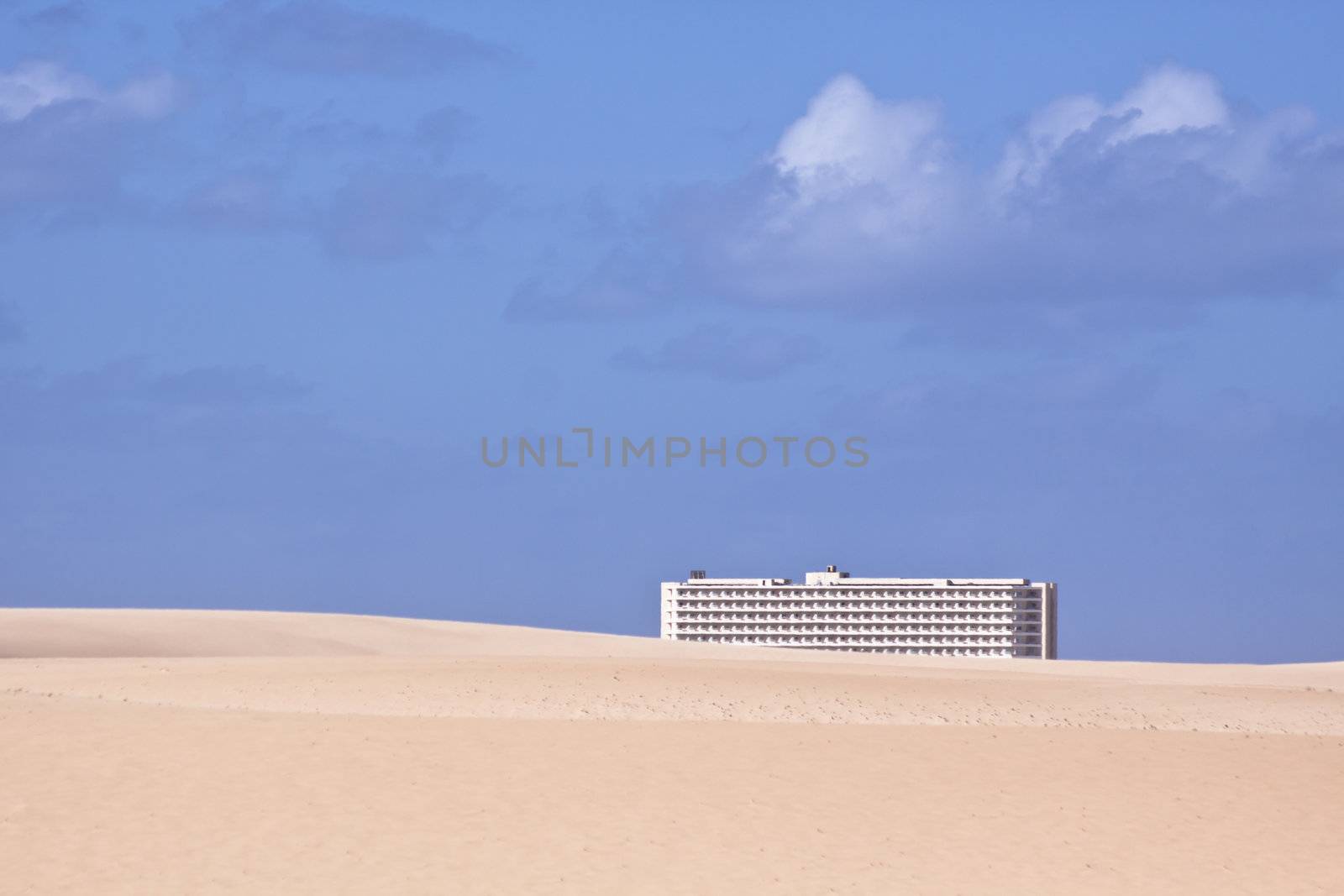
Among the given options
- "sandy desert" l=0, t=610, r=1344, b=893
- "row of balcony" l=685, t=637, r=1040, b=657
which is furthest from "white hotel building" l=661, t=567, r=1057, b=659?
"sandy desert" l=0, t=610, r=1344, b=893

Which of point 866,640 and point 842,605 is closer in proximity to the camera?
point 866,640

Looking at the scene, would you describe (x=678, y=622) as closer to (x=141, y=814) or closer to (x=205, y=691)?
(x=205, y=691)

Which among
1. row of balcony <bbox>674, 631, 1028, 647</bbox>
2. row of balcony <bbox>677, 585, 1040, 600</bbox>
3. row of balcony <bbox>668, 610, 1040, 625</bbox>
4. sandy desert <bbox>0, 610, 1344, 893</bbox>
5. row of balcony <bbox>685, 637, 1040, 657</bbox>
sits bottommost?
row of balcony <bbox>685, 637, 1040, 657</bbox>

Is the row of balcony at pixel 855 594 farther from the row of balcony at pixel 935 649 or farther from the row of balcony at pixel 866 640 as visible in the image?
the row of balcony at pixel 935 649

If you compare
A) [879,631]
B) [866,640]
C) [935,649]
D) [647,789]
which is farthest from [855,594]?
[647,789]

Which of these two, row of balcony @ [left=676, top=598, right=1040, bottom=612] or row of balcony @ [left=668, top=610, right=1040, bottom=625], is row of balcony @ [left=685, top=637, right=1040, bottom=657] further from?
row of balcony @ [left=676, top=598, right=1040, bottom=612]

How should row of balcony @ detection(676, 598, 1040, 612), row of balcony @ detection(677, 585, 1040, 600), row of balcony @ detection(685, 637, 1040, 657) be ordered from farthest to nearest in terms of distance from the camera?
row of balcony @ detection(677, 585, 1040, 600) < row of balcony @ detection(676, 598, 1040, 612) < row of balcony @ detection(685, 637, 1040, 657)

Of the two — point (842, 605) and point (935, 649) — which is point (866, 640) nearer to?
point (842, 605)

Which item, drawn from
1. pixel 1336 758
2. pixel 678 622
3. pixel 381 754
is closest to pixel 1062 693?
pixel 1336 758
